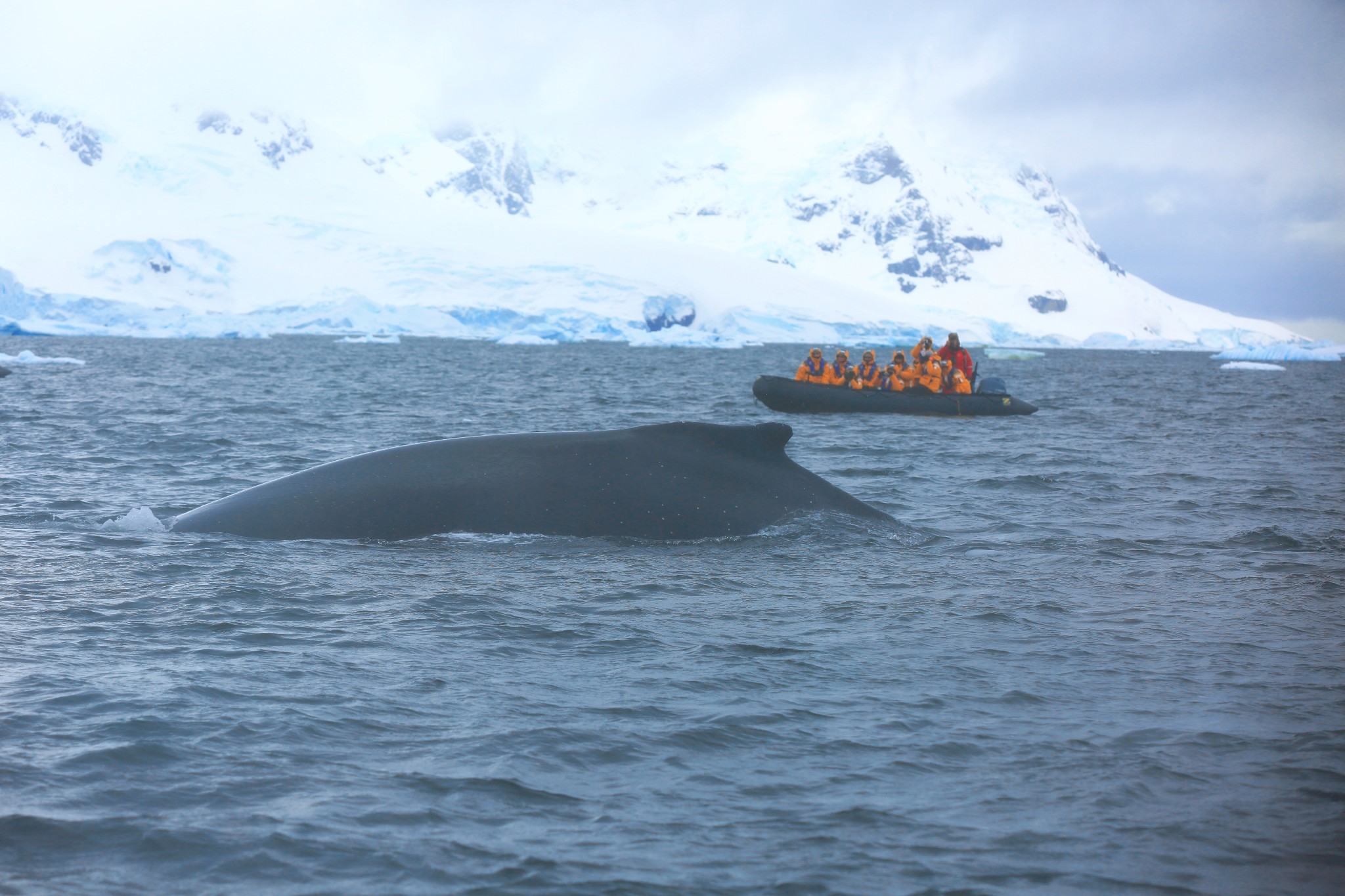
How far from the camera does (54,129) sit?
184 m

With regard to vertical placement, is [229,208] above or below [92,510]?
above

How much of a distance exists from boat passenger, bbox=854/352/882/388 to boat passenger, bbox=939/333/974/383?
1.65m

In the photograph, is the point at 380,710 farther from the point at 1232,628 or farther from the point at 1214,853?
the point at 1232,628

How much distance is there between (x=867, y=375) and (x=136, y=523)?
64.8 ft

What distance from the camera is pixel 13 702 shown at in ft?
17.7

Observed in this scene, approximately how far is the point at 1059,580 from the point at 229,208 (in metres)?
146

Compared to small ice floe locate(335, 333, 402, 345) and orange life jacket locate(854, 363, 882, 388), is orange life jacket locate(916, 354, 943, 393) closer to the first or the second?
orange life jacket locate(854, 363, 882, 388)

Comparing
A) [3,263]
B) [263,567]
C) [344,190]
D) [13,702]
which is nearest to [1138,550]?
[263,567]

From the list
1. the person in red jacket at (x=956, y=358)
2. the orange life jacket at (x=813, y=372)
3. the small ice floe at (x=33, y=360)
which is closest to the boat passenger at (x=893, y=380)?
the person in red jacket at (x=956, y=358)

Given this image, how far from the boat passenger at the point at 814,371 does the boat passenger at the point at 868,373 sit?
714 mm

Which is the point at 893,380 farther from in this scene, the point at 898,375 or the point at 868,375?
the point at 868,375

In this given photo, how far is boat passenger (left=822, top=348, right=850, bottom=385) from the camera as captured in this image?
27.3 meters

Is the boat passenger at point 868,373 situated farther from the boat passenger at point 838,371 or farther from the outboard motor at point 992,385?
Result: the outboard motor at point 992,385

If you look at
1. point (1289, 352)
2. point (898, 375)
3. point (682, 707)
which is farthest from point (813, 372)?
point (1289, 352)
